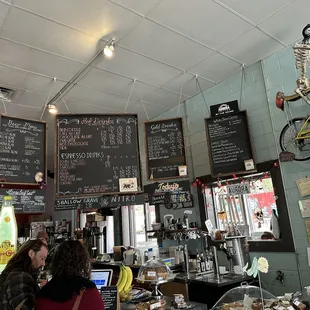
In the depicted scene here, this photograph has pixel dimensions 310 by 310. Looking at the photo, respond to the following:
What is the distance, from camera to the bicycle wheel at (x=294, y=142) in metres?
3.45

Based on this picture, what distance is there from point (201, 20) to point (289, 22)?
3.45 feet

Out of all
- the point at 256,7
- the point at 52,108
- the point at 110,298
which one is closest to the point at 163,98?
the point at 52,108

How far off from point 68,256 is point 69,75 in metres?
2.79

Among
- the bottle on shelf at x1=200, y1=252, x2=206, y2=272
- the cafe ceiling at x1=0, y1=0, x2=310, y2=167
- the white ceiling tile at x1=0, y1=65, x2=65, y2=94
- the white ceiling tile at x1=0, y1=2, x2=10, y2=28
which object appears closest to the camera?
the white ceiling tile at x1=0, y1=2, x2=10, y2=28

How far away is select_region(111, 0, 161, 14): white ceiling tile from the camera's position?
9.32 ft

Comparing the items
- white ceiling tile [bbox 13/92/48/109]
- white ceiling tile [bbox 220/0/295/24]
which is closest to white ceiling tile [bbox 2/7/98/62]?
white ceiling tile [bbox 13/92/48/109]

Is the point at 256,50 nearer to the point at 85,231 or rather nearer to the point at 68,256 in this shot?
the point at 68,256

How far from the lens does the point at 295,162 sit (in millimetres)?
3543

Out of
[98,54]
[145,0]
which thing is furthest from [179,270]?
[145,0]

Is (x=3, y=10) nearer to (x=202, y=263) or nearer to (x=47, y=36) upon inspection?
(x=47, y=36)

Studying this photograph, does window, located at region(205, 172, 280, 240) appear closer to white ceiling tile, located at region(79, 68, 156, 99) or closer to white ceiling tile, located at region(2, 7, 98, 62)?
white ceiling tile, located at region(79, 68, 156, 99)

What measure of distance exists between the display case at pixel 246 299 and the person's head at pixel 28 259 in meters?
1.51

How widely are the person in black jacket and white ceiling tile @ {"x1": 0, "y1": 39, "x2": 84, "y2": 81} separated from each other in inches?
90.3

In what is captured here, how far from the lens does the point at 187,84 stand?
460 cm
